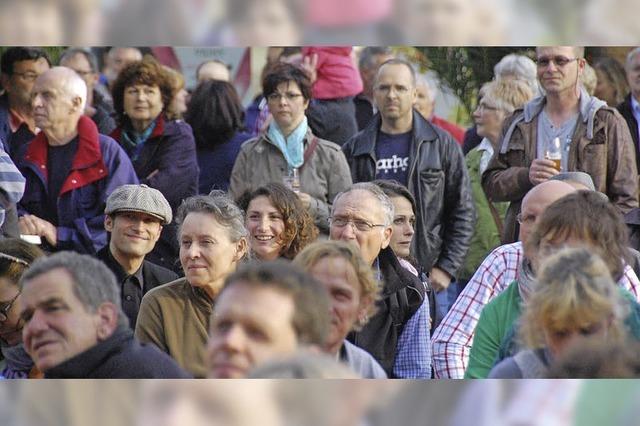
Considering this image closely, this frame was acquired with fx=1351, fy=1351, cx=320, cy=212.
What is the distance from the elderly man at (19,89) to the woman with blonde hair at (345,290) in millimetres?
2172

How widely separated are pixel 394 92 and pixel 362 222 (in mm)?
1082

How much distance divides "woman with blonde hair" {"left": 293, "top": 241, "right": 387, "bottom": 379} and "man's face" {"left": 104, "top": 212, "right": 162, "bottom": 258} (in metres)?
1.07

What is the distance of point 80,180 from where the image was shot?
15.5 feet

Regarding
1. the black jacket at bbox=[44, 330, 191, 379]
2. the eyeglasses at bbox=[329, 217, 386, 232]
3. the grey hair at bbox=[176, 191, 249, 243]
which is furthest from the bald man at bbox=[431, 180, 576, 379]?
the black jacket at bbox=[44, 330, 191, 379]

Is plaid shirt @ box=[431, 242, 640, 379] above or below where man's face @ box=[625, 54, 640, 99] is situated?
below

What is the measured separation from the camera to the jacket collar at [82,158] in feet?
15.5

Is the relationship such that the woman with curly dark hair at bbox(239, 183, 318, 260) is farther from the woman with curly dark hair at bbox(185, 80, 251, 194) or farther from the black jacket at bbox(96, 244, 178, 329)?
the woman with curly dark hair at bbox(185, 80, 251, 194)

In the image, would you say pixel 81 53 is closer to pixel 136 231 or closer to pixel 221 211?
pixel 136 231

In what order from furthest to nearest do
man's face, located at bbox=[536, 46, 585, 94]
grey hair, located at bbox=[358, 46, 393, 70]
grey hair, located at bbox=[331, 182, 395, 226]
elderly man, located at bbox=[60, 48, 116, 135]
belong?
1. grey hair, located at bbox=[358, 46, 393, 70]
2. elderly man, located at bbox=[60, 48, 116, 135]
3. man's face, located at bbox=[536, 46, 585, 94]
4. grey hair, located at bbox=[331, 182, 395, 226]

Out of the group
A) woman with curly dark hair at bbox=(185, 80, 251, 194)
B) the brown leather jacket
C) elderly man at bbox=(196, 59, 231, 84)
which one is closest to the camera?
the brown leather jacket

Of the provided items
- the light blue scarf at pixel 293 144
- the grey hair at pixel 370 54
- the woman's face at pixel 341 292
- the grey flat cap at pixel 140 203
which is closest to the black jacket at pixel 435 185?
the light blue scarf at pixel 293 144

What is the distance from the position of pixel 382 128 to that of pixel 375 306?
1548 millimetres

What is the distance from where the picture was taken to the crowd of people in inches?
114

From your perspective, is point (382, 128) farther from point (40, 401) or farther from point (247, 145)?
point (40, 401)
